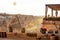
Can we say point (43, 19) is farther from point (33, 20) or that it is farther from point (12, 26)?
point (12, 26)

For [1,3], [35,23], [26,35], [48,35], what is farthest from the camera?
[1,3]

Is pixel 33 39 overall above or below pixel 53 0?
below

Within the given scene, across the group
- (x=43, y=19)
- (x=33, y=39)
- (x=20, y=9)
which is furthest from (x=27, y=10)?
(x=33, y=39)

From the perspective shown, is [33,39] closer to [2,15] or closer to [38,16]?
[38,16]

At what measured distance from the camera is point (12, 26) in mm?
5418

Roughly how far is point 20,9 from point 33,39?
1401 millimetres

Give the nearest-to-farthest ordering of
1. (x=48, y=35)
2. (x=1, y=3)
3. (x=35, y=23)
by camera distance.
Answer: (x=48, y=35)
(x=35, y=23)
(x=1, y=3)

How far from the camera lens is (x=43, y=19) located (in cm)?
512

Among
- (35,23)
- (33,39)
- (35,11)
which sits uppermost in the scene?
(35,11)

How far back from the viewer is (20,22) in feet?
18.0

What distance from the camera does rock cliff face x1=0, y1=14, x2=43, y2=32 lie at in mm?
5305

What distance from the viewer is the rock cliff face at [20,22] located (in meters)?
5.30

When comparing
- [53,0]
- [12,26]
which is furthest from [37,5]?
[12,26]

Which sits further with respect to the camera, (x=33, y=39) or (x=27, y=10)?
(x=27, y=10)
